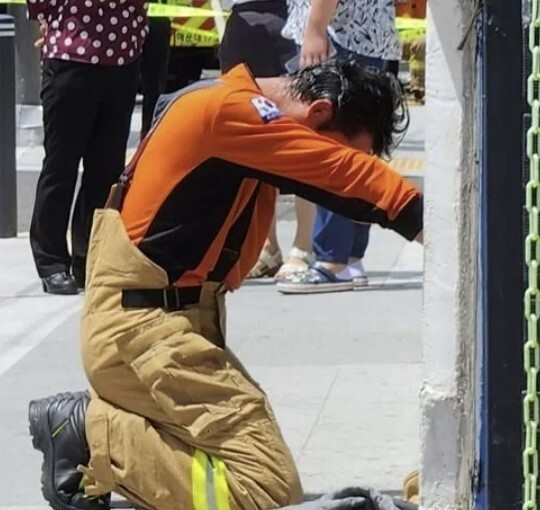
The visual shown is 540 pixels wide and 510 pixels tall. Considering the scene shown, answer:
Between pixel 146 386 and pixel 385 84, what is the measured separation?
36.7 inches

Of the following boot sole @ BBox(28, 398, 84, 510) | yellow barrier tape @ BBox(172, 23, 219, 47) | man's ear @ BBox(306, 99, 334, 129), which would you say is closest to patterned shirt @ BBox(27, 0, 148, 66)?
boot sole @ BBox(28, 398, 84, 510)

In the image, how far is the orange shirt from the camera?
347cm

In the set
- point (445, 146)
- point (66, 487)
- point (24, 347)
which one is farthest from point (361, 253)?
point (445, 146)

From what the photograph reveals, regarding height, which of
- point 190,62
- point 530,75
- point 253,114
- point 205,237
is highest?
point 530,75

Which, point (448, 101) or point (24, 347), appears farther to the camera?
point (24, 347)

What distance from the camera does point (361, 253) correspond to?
699 centimetres

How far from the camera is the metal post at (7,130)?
8.26 meters

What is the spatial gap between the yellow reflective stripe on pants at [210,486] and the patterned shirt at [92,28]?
128 inches

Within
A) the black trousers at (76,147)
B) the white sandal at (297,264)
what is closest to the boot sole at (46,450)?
the black trousers at (76,147)

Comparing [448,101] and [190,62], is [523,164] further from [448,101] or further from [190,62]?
[190,62]

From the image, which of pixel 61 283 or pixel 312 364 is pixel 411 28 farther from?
pixel 312 364

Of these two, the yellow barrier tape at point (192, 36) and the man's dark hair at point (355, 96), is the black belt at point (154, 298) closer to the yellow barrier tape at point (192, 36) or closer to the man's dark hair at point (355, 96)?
the man's dark hair at point (355, 96)

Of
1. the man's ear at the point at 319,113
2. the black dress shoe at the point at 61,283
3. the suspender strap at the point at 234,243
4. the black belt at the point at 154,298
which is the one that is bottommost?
the black dress shoe at the point at 61,283

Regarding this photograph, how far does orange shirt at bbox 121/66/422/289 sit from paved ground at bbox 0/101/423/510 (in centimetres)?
85
